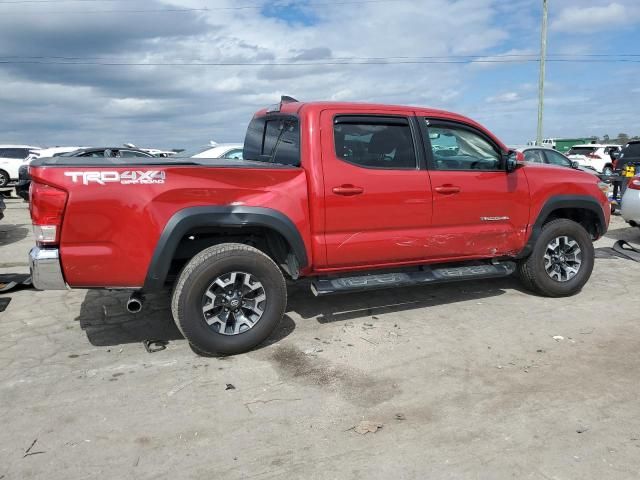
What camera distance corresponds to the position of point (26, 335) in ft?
15.3

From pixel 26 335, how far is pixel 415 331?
344 cm

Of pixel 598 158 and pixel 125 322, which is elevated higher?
pixel 598 158

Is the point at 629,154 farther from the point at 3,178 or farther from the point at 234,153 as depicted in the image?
the point at 3,178

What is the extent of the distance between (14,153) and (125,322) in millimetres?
19660

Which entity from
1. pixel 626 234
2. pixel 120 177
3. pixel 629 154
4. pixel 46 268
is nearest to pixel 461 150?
pixel 120 177

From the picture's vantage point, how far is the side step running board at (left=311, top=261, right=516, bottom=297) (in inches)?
179

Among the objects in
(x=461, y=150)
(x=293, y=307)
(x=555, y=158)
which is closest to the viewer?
(x=461, y=150)

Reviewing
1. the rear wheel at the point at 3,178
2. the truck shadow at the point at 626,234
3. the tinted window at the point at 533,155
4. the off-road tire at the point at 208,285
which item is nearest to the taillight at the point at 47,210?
the off-road tire at the point at 208,285

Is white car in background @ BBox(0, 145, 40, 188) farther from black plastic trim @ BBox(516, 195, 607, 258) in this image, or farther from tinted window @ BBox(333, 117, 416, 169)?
black plastic trim @ BBox(516, 195, 607, 258)

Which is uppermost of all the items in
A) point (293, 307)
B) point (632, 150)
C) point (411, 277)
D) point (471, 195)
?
point (632, 150)

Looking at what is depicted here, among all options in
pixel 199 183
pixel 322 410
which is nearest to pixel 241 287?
pixel 199 183

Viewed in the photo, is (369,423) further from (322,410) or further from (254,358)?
(254,358)

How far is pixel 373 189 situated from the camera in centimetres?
455

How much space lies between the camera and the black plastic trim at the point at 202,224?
390 cm
